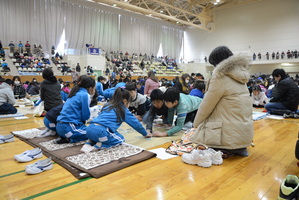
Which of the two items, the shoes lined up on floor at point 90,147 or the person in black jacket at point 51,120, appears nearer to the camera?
the shoes lined up on floor at point 90,147

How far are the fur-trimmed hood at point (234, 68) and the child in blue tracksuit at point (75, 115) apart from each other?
1655 mm

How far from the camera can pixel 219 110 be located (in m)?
2.24

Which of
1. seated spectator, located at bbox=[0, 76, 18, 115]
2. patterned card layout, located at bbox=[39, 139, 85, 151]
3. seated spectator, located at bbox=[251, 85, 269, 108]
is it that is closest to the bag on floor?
seated spectator, located at bbox=[0, 76, 18, 115]

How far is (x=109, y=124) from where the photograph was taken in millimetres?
2566

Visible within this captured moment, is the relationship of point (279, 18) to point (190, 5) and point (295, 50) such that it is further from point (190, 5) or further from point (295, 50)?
point (190, 5)

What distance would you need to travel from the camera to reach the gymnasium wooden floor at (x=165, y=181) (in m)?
1.63

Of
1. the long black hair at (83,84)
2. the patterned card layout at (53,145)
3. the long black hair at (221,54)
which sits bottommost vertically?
the patterned card layout at (53,145)

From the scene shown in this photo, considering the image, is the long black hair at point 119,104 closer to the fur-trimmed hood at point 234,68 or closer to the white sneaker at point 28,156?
the white sneaker at point 28,156

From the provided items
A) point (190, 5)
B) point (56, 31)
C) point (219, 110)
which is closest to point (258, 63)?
point (190, 5)

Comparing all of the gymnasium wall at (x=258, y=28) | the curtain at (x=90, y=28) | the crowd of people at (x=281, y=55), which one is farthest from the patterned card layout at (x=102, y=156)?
the crowd of people at (x=281, y=55)

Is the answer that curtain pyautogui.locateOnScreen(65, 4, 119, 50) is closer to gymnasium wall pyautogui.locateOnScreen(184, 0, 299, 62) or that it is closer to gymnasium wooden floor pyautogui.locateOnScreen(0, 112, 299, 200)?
gymnasium wall pyautogui.locateOnScreen(184, 0, 299, 62)

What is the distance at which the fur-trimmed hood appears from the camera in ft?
7.04

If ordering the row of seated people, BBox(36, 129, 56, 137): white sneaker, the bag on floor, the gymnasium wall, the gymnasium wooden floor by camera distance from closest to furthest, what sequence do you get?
the gymnasium wooden floor → BBox(36, 129, 56, 137): white sneaker → the bag on floor → the row of seated people → the gymnasium wall

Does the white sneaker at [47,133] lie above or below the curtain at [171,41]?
below
